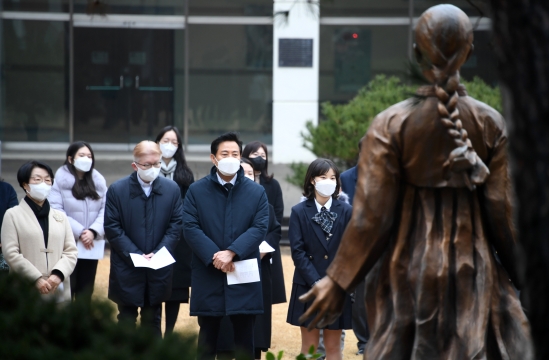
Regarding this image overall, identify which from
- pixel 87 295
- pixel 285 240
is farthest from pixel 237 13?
pixel 87 295

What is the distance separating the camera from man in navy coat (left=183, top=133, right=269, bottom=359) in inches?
250

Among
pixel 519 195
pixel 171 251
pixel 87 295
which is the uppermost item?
pixel 519 195

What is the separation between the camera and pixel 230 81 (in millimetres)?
20266

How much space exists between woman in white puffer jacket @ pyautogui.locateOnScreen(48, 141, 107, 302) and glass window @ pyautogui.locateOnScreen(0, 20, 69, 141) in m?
12.5

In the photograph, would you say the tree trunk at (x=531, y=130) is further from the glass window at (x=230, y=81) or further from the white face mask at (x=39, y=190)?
the glass window at (x=230, y=81)

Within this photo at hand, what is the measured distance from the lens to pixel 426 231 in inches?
156

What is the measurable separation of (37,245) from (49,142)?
14.2 meters

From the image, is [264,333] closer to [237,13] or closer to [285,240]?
[285,240]

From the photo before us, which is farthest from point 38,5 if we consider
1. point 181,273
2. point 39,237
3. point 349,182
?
point 39,237

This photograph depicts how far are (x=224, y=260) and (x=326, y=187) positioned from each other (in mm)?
1182

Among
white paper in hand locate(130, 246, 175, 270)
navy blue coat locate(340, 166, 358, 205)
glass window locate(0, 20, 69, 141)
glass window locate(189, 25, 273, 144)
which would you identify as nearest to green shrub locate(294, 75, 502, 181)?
navy blue coat locate(340, 166, 358, 205)

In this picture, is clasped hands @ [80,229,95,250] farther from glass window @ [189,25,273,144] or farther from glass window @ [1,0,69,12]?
glass window @ [1,0,69,12]

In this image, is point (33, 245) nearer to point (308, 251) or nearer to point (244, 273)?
point (244, 273)

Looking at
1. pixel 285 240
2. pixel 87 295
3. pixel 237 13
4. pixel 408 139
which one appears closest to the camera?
pixel 87 295
